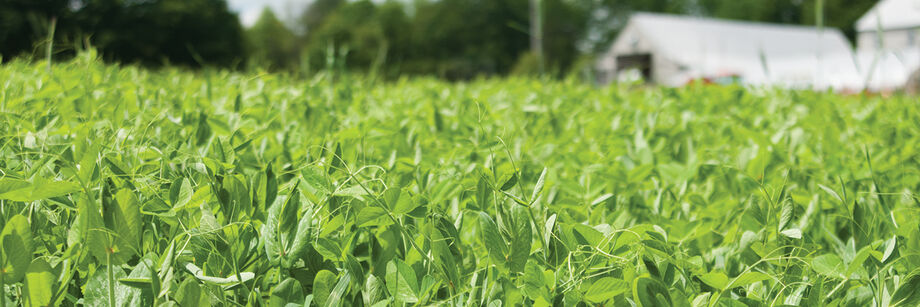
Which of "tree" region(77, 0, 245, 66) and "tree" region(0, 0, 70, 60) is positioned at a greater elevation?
"tree" region(0, 0, 70, 60)

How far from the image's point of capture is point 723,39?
1358 inches

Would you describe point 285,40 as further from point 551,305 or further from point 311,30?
point 551,305

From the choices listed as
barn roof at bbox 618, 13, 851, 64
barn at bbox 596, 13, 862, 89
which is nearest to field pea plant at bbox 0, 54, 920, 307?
barn at bbox 596, 13, 862, 89

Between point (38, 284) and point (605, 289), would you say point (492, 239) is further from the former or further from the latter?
point (38, 284)

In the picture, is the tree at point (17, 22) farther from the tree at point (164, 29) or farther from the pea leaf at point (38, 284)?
the pea leaf at point (38, 284)

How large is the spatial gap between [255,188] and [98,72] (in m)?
1.74

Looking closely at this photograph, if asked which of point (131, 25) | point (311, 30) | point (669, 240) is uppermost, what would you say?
point (669, 240)

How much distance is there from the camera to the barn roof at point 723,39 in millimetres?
36594

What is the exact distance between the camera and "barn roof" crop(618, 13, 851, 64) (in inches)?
1441

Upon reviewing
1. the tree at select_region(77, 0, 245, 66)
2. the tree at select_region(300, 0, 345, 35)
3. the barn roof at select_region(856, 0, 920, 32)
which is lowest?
the tree at select_region(300, 0, 345, 35)

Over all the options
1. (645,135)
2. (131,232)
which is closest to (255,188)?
(131,232)

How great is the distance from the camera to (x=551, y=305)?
2.41 ft

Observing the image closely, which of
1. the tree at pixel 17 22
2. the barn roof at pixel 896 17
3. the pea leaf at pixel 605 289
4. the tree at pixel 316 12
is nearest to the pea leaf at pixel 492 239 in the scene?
the pea leaf at pixel 605 289

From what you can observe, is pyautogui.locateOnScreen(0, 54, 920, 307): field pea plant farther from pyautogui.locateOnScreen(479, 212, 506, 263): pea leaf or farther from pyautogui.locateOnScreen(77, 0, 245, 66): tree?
pyautogui.locateOnScreen(77, 0, 245, 66): tree
